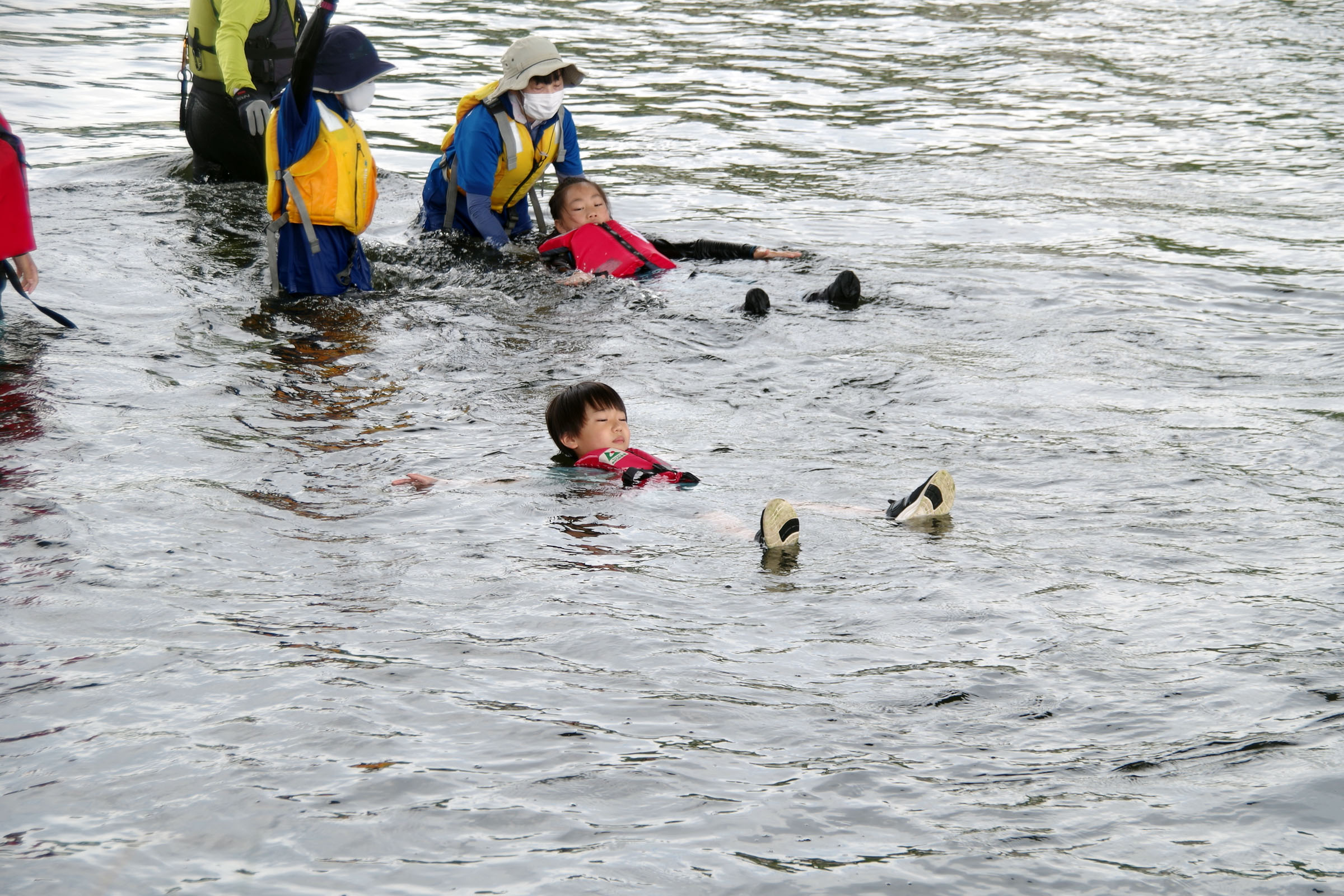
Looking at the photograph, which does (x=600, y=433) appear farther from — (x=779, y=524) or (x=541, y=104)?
(x=541, y=104)

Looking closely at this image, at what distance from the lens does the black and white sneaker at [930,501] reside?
4684 mm

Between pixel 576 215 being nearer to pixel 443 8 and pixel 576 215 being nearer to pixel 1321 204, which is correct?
pixel 1321 204

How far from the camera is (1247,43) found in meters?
17.7

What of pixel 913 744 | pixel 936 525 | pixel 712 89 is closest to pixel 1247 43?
pixel 712 89

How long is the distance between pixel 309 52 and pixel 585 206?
8.03 ft

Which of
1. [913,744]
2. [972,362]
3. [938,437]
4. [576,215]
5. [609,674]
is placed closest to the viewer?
[913,744]

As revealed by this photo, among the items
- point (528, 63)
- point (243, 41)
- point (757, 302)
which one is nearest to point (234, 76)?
Answer: point (243, 41)

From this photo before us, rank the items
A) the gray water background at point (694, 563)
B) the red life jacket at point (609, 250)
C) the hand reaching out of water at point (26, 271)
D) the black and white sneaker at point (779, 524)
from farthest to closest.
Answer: the red life jacket at point (609, 250)
the hand reaching out of water at point (26, 271)
the black and white sneaker at point (779, 524)
the gray water background at point (694, 563)

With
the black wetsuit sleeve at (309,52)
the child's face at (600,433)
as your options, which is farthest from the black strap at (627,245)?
the child's face at (600,433)

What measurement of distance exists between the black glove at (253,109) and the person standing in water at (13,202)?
7.83 feet

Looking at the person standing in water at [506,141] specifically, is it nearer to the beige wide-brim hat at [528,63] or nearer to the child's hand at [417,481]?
the beige wide-brim hat at [528,63]

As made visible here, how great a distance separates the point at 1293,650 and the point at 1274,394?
313 cm

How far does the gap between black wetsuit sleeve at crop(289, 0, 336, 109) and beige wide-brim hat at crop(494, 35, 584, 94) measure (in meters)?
1.67

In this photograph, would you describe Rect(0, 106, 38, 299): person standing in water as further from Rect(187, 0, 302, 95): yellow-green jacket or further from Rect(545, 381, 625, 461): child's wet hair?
Rect(545, 381, 625, 461): child's wet hair
